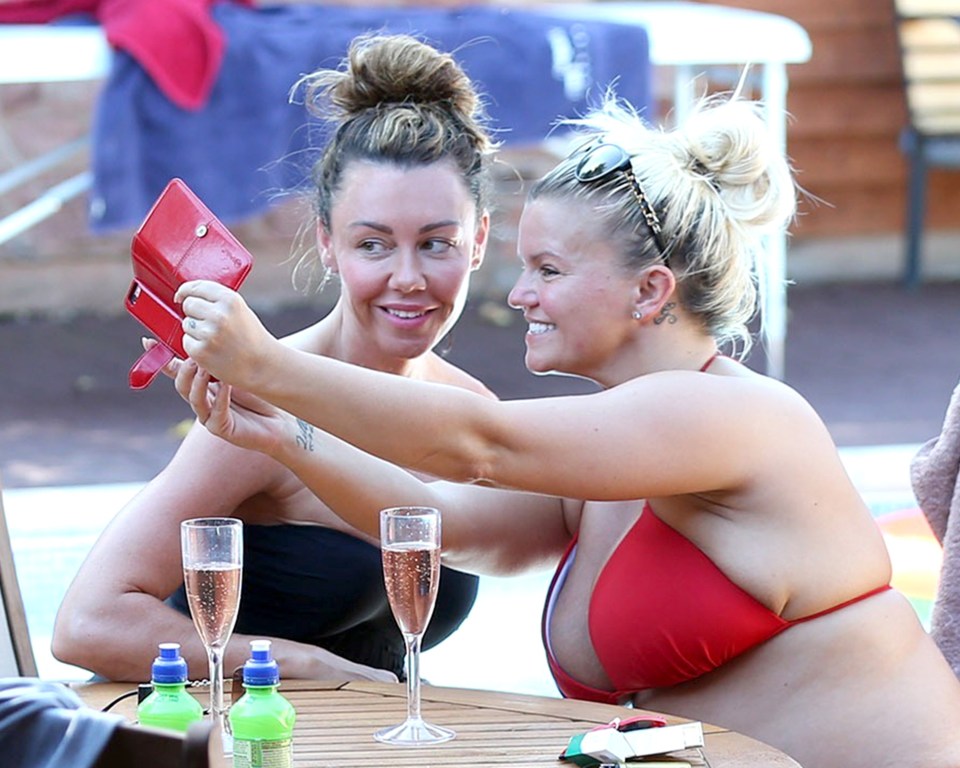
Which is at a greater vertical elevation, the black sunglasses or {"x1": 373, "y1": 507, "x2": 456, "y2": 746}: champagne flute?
the black sunglasses

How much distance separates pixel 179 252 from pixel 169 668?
48 cm

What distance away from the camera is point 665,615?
1989 mm

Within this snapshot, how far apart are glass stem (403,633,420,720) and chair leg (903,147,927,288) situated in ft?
23.9

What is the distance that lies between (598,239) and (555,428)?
0.30 metres

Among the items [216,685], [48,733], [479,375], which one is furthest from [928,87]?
[48,733]

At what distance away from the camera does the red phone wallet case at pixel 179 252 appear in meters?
1.77

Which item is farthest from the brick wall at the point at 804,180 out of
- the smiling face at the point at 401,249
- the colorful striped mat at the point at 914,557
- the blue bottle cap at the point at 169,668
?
the blue bottle cap at the point at 169,668

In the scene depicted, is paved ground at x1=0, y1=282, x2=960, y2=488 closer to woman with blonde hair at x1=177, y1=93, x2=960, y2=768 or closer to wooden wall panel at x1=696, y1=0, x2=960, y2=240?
wooden wall panel at x1=696, y1=0, x2=960, y2=240

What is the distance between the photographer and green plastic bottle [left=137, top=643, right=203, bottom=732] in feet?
5.18

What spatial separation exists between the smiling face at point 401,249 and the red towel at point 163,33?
349cm

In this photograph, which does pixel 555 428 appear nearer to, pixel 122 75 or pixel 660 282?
pixel 660 282

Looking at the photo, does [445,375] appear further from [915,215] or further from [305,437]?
[915,215]

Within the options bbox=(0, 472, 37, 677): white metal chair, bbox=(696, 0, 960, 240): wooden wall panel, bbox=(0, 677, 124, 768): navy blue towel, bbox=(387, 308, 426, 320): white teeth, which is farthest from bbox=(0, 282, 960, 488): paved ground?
bbox=(0, 677, 124, 768): navy blue towel

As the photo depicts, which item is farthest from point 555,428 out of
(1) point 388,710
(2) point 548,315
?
(1) point 388,710
